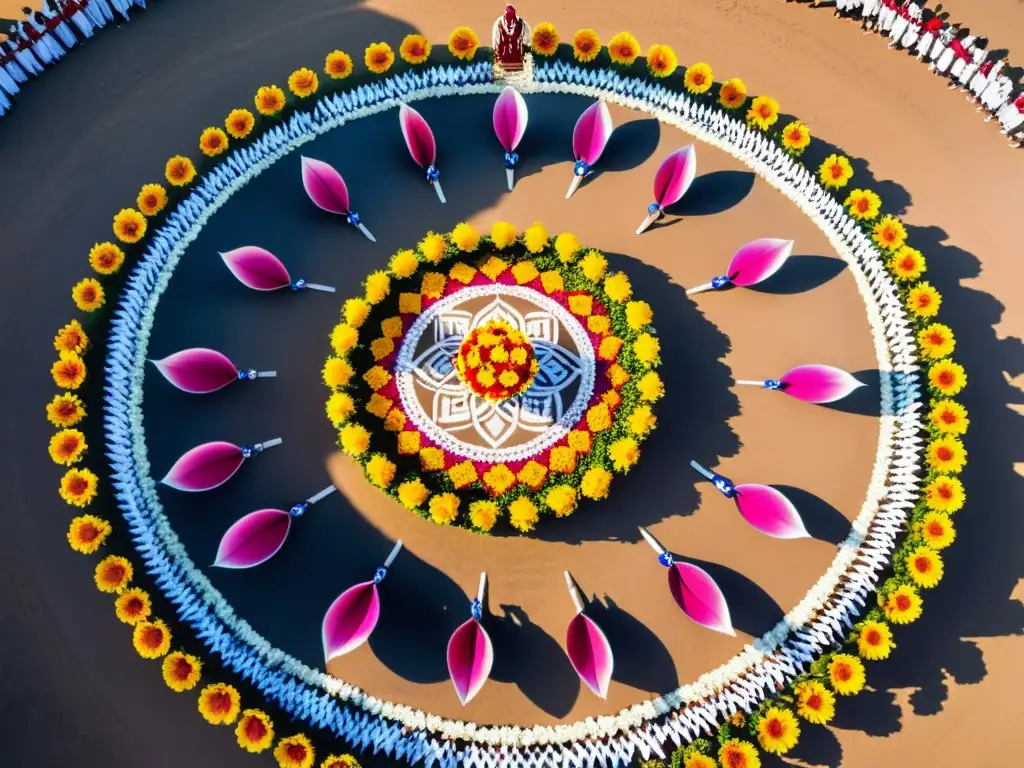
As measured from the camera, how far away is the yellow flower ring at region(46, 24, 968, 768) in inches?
416

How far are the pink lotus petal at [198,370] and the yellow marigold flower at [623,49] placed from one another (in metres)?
9.26

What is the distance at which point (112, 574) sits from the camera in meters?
10.7

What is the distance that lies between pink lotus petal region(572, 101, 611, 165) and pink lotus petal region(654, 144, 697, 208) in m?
1.22

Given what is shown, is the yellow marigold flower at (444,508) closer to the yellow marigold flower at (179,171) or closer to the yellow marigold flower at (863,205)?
the yellow marigold flower at (179,171)

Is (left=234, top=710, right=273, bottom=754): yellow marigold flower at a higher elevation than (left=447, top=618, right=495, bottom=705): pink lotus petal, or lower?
lower

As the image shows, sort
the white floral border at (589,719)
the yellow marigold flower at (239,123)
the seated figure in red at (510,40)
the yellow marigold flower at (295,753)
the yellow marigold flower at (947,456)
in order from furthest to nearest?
the seated figure in red at (510,40) < the yellow marigold flower at (239,123) < the yellow marigold flower at (947,456) < the white floral border at (589,719) < the yellow marigold flower at (295,753)

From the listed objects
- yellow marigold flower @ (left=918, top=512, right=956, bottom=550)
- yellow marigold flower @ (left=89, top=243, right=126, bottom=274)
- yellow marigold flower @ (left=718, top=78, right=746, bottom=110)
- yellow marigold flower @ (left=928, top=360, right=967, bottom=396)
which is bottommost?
yellow marigold flower @ (left=89, top=243, right=126, bottom=274)

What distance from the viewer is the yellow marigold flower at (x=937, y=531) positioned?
11.4m

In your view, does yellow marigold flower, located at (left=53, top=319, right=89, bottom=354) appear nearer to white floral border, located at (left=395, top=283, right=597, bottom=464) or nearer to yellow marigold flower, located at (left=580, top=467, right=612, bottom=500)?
white floral border, located at (left=395, top=283, right=597, bottom=464)

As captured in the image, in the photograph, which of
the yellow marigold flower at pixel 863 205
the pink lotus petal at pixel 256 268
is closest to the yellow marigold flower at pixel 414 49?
the pink lotus petal at pixel 256 268

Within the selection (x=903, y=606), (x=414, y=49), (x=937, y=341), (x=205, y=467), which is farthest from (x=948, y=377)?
(x=205, y=467)

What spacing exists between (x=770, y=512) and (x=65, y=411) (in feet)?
36.1

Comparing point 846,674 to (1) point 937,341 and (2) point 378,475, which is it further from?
(2) point 378,475

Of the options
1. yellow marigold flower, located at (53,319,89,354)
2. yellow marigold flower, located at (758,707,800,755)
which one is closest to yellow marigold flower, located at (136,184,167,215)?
yellow marigold flower, located at (53,319,89,354)
